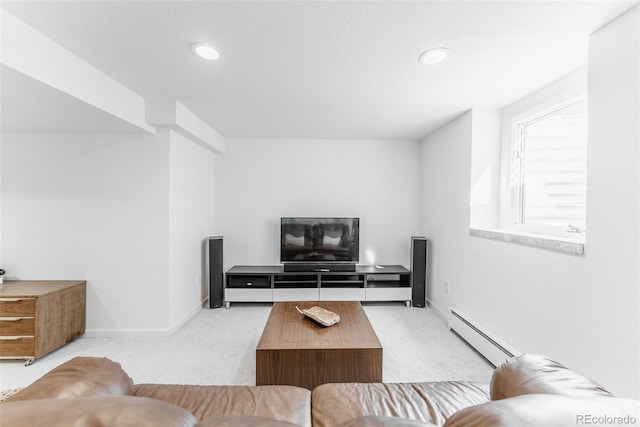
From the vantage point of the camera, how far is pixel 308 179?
4.27 metres

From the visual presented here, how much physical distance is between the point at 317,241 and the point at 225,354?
6.23 feet

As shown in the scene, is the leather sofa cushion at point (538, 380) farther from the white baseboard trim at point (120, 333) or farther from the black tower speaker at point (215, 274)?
the black tower speaker at point (215, 274)

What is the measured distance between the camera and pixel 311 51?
1793 mm

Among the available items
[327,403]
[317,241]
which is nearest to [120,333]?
[317,241]

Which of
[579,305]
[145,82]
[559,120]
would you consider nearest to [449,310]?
[579,305]

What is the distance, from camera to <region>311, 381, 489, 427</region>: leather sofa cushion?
1.11 m

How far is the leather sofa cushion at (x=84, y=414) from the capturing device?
20.9 inches

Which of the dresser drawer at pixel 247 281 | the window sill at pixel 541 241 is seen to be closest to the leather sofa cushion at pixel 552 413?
the window sill at pixel 541 241

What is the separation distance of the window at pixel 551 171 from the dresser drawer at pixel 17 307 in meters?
4.33

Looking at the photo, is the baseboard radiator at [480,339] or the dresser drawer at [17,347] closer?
the baseboard radiator at [480,339]

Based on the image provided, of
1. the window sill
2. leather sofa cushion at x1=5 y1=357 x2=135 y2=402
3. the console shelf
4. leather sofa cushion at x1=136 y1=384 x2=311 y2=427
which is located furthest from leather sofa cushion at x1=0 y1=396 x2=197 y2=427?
the console shelf

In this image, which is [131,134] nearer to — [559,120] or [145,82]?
[145,82]

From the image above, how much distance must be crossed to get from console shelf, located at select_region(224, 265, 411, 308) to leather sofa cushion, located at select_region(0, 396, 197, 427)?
10.4 feet

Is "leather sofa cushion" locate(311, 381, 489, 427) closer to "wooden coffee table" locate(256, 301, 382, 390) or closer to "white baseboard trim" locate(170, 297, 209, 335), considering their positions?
"wooden coffee table" locate(256, 301, 382, 390)
